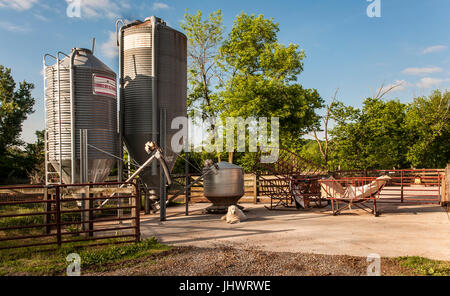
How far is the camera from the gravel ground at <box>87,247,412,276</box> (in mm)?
5422

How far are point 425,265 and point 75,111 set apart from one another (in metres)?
10.0

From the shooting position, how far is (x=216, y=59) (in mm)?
27984

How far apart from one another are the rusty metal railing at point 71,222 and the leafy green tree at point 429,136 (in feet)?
93.1

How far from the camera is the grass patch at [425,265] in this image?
5.25m

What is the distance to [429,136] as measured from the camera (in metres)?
31.6

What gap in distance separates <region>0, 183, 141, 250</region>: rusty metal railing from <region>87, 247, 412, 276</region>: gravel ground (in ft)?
3.78

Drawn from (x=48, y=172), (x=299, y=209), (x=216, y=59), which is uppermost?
(x=216, y=59)

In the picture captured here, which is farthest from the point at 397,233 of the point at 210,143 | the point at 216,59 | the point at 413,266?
the point at 216,59

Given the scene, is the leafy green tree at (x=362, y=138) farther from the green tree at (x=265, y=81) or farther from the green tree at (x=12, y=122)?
the green tree at (x=12, y=122)

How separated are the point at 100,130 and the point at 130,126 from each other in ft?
5.16

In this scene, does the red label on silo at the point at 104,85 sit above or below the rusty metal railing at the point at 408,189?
above

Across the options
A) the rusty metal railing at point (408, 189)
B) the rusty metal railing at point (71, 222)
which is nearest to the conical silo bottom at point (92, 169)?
the rusty metal railing at point (71, 222)
